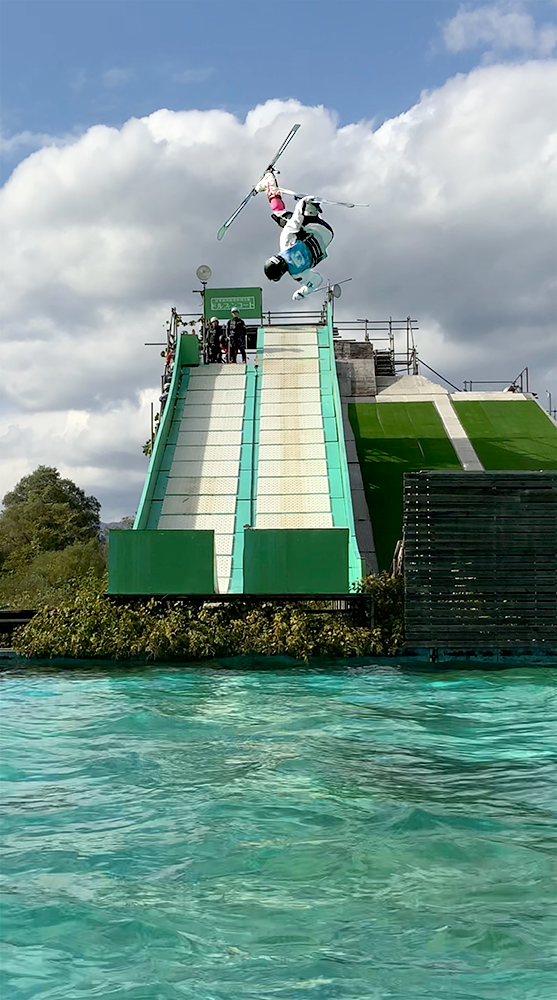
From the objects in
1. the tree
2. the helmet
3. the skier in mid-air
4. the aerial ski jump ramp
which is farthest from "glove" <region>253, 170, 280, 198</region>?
the tree

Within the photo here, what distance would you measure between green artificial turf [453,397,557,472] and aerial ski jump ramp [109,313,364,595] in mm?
4609

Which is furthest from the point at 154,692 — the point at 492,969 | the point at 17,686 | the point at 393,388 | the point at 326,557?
the point at 393,388

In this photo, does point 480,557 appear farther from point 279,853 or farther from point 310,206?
point 279,853

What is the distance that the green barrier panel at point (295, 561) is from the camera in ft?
48.9

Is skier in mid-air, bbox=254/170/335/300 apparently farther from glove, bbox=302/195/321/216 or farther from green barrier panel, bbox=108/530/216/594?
green barrier panel, bbox=108/530/216/594

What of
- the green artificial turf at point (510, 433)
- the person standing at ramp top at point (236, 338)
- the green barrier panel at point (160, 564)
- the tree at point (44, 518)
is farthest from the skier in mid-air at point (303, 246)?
the tree at point (44, 518)

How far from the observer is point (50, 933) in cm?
482

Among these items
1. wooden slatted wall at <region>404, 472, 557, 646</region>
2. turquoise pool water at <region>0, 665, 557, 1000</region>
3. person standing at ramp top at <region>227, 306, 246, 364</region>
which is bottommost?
turquoise pool water at <region>0, 665, 557, 1000</region>

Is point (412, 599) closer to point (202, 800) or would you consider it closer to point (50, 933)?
point (202, 800)

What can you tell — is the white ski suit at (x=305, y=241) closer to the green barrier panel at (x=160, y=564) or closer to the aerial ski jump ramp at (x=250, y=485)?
the aerial ski jump ramp at (x=250, y=485)

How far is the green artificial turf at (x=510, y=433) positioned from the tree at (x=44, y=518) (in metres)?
15.9

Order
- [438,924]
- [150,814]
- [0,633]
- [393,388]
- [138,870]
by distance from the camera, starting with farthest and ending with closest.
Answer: [393,388] < [0,633] < [150,814] < [138,870] < [438,924]

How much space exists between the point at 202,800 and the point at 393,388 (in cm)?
2461

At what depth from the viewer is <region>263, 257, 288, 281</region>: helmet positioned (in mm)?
15758
